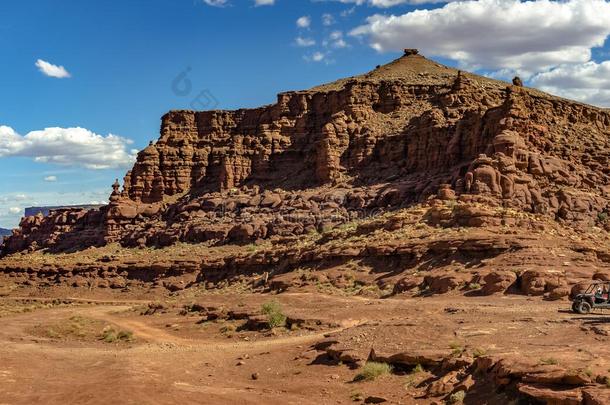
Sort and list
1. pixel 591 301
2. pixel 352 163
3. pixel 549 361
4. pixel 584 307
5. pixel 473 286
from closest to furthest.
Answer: pixel 549 361, pixel 584 307, pixel 591 301, pixel 473 286, pixel 352 163

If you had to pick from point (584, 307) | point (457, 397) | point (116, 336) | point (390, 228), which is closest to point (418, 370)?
point (457, 397)

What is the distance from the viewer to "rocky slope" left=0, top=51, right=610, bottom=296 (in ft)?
121

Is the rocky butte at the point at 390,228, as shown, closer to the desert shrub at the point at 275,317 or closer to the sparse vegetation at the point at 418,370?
the sparse vegetation at the point at 418,370

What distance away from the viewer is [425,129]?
186ft

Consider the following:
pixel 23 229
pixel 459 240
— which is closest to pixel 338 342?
pixel 459 240

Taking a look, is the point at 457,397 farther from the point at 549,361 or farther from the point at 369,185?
the point at 369,185

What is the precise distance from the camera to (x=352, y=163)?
61.7m

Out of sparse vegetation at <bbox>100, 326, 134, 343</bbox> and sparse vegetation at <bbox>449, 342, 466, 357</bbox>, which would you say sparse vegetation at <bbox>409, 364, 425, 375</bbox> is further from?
sparse vegetation at <bbox>100, 326, 134, 343</bbox>

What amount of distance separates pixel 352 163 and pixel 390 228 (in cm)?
2129

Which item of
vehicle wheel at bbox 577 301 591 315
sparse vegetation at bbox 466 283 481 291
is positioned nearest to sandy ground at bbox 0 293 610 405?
vehicle wheel at bbox 577 301 591 315

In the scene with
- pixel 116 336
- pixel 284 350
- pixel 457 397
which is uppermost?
pixel 457 397

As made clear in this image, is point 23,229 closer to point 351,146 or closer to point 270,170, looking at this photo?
point 270,170

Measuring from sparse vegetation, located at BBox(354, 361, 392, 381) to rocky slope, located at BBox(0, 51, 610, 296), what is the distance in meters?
13.2

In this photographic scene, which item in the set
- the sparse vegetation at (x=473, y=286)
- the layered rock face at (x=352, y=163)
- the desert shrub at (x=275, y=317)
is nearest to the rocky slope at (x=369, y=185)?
the layered rock face at (x=352, y=163)
